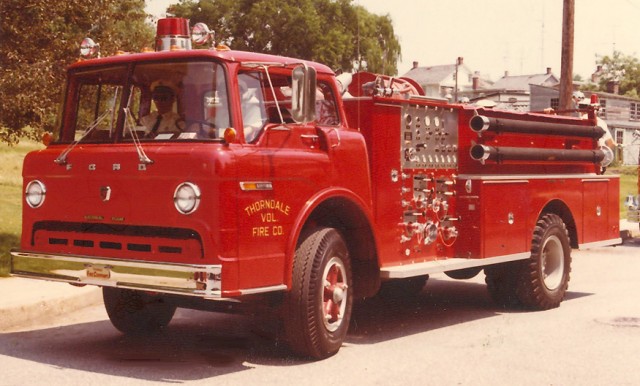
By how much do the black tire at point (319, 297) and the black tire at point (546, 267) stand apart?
122 inches

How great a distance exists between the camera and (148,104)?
7555 millimetres

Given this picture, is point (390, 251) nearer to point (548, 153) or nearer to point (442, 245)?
point (442, 245)

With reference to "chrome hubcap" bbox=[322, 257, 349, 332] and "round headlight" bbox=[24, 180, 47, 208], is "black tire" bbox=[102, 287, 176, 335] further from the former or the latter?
"chrome hubcap" bbox=[322, 257, 349, 332]

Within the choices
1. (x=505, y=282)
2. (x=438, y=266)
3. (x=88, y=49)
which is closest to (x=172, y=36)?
(x=88, y=49)

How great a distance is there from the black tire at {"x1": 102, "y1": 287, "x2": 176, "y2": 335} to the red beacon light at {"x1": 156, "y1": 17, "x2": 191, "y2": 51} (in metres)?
2.10

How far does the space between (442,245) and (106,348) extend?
329 cm

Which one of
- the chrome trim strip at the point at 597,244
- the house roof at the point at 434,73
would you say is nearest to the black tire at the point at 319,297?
the chrome trim strip at the point at 597,244

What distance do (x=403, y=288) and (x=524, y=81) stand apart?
101042 millimetres

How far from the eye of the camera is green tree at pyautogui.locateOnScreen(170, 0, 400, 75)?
196ft

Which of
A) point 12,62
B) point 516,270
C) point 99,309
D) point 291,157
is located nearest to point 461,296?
point 516,270

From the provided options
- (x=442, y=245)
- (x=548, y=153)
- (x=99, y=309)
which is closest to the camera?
(x=442, y=245)

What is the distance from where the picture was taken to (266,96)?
744 centimetres

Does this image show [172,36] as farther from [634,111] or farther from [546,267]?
[634,111]

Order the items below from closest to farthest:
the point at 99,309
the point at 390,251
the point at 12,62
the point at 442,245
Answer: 1. the point at 390,251
2. the point at 442,245
3. the point at 99,309
4. the point at 12,62
